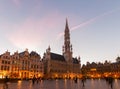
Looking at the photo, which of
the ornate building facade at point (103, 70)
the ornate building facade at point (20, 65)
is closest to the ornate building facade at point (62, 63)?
the ornate building facade at point (20, 65)

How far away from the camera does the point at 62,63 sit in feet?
413

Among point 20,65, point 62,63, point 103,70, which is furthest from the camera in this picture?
point 103,70

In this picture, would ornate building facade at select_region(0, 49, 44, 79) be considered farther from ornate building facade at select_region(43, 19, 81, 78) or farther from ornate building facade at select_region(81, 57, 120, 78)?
ornate building facade at select_region(81, 57, 120, 78)

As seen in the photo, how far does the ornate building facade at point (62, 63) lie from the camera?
110 metres

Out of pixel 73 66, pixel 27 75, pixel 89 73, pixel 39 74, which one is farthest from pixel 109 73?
pixel 27 75

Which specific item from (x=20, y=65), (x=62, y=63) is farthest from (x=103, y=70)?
(x=20, y=65)

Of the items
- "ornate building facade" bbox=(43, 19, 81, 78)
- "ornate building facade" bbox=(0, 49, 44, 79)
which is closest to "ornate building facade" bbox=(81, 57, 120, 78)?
"ornate building facade" bbox=(43, 19, 81, 78)

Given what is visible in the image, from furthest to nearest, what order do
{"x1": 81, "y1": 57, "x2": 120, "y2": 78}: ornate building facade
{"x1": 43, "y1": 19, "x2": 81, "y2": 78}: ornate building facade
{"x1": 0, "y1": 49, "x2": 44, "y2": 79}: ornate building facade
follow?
{"x1": 81, "y1": 57, "x2": 120, "y2": 78}: ornate building facade
{"x1": 43, "y1": 19, "x2": 81, "y2": 78}: ornate building facade
{"x1": 0, "y1": 49, "x2": 44, "y2": 79}: ornate building facade

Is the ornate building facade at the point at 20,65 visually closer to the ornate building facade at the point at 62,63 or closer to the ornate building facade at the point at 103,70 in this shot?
the ornate building facade at the point at 62,63

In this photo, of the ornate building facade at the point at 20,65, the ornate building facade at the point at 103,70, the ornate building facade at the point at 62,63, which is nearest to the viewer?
the ornate building facade at the point at 20,65

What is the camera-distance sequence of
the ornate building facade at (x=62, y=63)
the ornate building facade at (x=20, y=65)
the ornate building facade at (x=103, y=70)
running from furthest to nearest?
the ornate building facade at (x=103, y=70) < the ornate building facade at (x=62, y=63) < the ornate building facade at (x=20, y=65)

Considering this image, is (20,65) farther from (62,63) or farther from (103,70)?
(103,70)

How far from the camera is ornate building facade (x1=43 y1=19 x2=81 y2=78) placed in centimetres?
10978

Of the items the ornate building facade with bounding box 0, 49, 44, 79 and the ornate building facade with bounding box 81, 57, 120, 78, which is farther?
the ornate building facade with bounding box 81, 57, 120, 78
